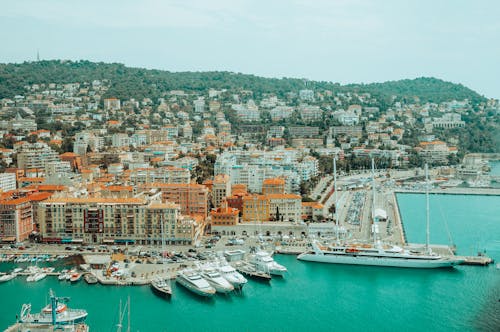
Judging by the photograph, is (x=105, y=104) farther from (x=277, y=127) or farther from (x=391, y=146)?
(x=391, y=146)

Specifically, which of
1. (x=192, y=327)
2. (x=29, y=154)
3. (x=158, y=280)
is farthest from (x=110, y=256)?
(x=29, y=154)

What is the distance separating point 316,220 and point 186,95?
31.2 meters

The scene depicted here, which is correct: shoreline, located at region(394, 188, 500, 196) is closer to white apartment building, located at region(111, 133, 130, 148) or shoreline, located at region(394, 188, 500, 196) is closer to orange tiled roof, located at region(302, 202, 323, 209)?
orange tiled roof, located at region(302, 202, 323, 209)

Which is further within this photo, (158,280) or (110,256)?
(110,256)

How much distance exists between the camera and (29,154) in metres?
24.9

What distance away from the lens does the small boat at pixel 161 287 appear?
12.2 m

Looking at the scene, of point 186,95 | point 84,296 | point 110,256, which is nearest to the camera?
point 84,296

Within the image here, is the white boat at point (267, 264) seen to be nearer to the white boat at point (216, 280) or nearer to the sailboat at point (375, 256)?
the white boat at point (216, 280)

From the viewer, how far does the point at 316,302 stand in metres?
12.2

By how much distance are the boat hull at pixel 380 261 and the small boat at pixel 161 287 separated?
12.5ft

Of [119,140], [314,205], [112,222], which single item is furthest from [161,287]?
[119,140]

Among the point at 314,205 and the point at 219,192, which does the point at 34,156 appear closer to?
the point at 219,192

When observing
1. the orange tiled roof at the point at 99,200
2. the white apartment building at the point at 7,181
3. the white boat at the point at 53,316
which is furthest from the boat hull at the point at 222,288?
the white apartment building at the point at 7,181

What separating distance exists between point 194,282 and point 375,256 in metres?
4.69
